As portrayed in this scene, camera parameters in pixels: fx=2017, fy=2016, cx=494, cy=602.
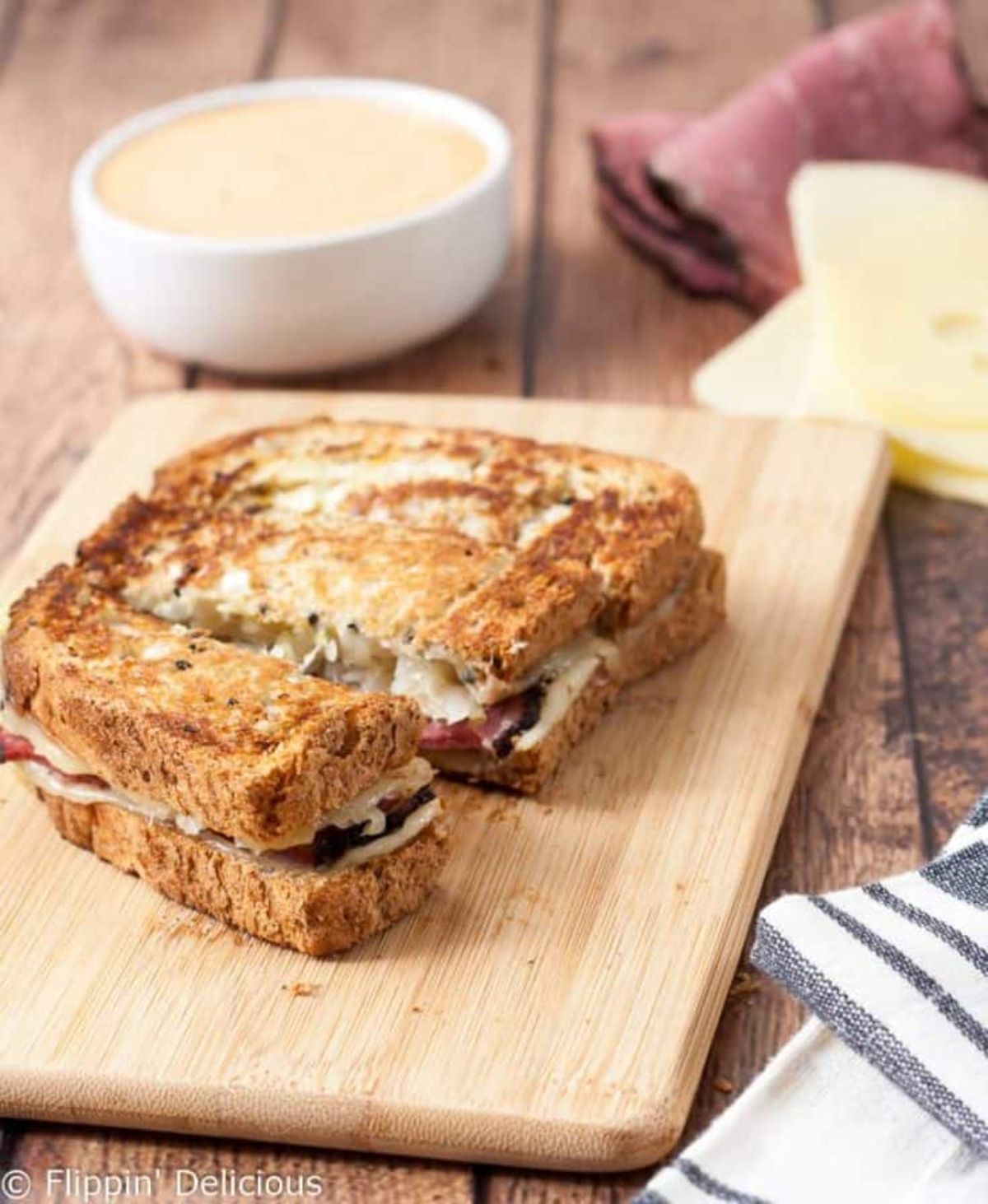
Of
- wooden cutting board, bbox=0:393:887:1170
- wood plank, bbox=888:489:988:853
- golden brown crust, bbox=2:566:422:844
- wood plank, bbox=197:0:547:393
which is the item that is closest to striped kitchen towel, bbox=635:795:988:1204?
wooden cutting board, bbox=0:393:887:1170

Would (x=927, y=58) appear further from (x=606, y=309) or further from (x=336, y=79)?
(x=336, y=79)

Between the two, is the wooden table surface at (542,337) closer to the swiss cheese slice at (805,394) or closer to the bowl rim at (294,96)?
the swiss cheese slice at (805,394)

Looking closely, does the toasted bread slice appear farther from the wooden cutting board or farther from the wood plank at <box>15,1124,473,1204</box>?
the wood plank at <box>15,1124,473,1204</box>

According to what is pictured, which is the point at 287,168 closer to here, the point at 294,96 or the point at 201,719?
the point at 294,96

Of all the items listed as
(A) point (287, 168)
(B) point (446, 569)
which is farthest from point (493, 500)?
(A) point (287, 168)

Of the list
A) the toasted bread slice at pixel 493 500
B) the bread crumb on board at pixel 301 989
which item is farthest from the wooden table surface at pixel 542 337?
the toasted bread slice at pixel 493 500

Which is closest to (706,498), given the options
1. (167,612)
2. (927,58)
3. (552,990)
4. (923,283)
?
(923,283)
